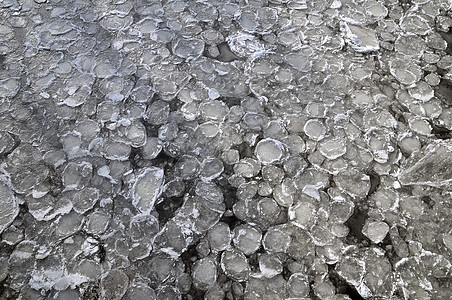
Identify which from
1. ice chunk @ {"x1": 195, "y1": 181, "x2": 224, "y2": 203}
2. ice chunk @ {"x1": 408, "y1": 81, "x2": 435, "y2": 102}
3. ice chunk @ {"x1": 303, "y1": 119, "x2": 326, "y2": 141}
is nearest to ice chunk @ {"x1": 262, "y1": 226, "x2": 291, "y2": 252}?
ice chunk @ {"x1": 195, "y1": 181, "x2": 224, "y2": 203}

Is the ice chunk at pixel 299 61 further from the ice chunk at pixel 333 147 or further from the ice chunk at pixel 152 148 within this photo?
the ice chunk at pixel 152 148

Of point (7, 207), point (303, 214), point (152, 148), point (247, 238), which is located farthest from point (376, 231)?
point (7, 207)

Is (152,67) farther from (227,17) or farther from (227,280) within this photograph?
(227,280)

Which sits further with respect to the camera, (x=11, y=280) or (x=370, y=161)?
(x=370, y=161)

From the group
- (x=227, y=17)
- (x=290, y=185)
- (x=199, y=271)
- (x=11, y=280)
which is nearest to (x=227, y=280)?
(x=199, y=271)

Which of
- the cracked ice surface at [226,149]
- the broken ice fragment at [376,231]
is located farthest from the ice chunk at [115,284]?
the broken ice fragment at [376,231]

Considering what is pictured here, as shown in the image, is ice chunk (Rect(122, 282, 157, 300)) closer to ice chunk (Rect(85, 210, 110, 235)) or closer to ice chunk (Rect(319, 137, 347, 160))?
ice chunk (Rect(85, 210, 110, 235))

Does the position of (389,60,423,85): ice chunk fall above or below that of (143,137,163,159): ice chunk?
above
